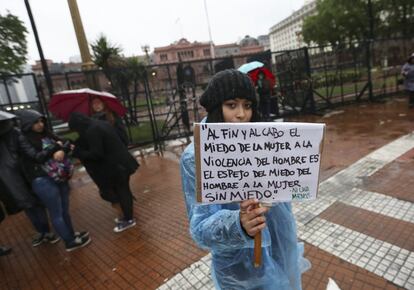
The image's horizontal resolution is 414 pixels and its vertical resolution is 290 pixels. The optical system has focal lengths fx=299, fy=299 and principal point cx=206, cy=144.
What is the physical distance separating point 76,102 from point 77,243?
219 cm

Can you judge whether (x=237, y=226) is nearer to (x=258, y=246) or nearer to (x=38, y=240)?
(x=258, y=246)

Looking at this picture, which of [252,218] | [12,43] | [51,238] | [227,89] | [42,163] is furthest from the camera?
[12,43]

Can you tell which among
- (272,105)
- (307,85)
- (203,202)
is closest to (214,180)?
(203,202)

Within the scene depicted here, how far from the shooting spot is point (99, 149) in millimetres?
3670

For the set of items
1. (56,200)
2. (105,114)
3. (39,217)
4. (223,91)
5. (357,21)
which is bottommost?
(39,217)

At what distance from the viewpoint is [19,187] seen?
3543mm

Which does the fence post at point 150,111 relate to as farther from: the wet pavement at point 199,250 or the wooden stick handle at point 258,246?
the wooden stick handle at point 258,246

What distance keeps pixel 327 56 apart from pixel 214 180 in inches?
425

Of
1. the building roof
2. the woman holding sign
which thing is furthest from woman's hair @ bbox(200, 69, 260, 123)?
the building roof

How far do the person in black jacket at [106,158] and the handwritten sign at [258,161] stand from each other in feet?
9.07

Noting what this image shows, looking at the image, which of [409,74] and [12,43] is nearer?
[409,74]

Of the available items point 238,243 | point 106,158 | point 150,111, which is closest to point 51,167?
point 106,158

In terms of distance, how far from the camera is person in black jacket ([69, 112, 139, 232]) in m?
3.66

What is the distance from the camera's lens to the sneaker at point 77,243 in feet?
12.5
